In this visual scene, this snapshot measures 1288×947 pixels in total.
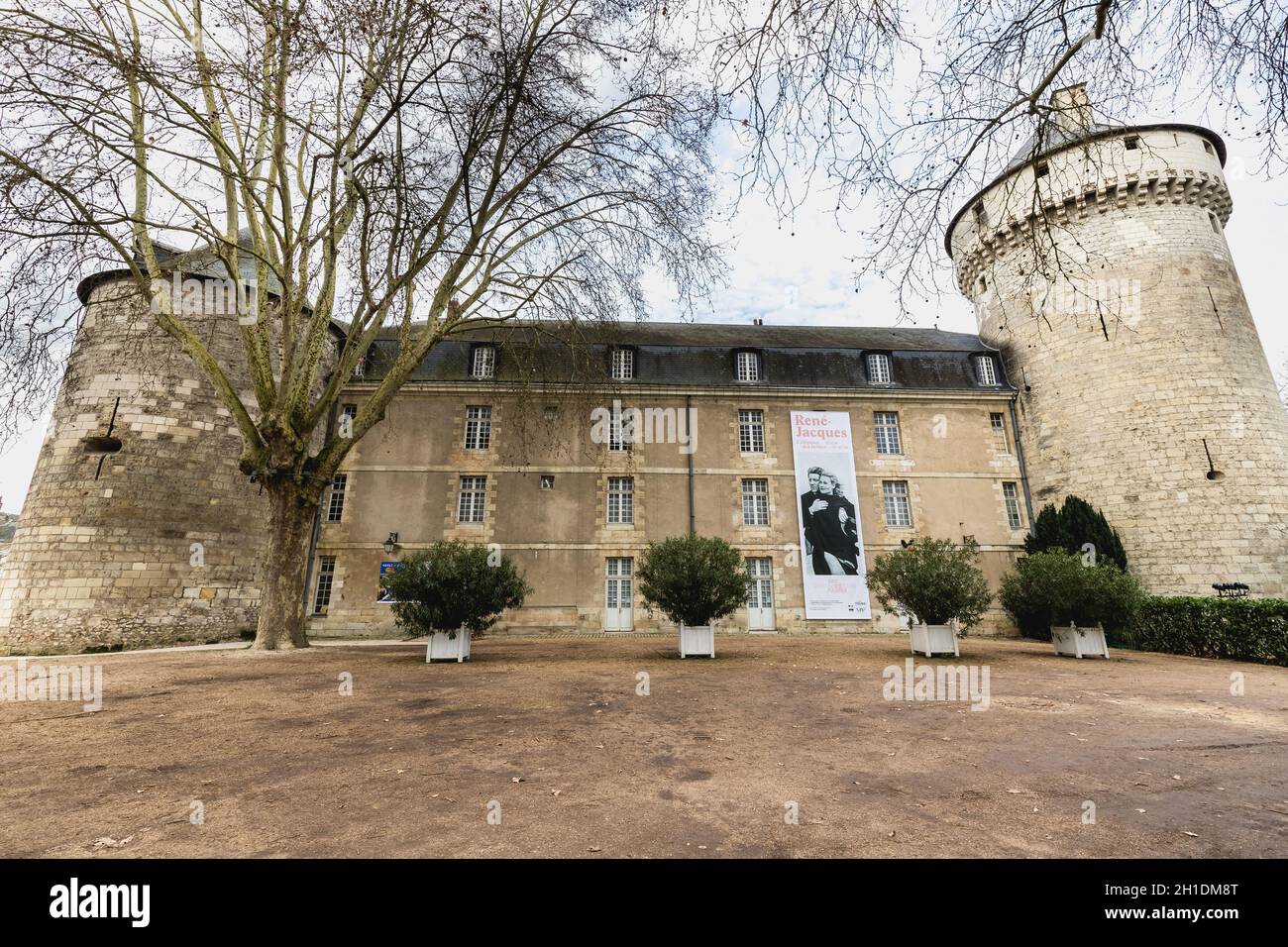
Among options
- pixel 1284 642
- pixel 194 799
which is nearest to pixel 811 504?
pixel 1284 642

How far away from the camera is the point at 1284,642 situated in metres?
11.0

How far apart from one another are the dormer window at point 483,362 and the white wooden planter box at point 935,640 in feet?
51.5

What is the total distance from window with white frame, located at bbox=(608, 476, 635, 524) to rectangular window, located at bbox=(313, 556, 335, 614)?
30.3 feet

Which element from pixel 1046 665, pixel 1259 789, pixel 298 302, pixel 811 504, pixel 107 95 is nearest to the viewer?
pixel 1259 789

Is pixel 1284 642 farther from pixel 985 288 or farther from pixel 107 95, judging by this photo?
pixel 107 95

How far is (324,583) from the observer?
1756cm

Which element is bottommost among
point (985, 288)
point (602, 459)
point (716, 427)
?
point (602, 459)

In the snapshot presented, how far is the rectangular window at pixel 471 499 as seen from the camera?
1828cm

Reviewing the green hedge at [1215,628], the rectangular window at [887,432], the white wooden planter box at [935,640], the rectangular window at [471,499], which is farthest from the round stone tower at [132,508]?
the green hedge at [1215,628]

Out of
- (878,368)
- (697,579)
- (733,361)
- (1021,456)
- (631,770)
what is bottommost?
(631,770)

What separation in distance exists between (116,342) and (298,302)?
9.32m

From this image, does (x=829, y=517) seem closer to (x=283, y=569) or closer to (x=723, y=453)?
(x=723, y=453)

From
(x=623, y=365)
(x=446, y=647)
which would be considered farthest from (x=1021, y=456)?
(x=446, y=647)

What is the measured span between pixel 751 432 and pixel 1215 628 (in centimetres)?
1264
